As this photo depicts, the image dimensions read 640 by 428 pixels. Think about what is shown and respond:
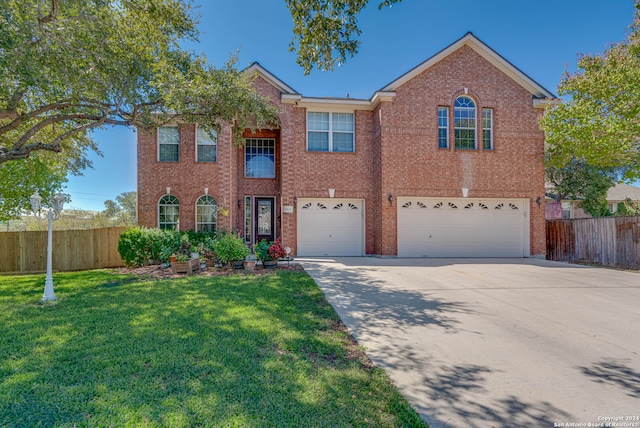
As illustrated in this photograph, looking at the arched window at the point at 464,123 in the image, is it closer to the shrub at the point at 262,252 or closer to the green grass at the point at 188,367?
the shrub at the point at 262,252

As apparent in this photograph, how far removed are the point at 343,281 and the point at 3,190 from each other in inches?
608

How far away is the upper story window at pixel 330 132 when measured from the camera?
1269cm

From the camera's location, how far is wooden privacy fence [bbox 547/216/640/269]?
1019 cm

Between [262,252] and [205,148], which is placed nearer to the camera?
[262,252]

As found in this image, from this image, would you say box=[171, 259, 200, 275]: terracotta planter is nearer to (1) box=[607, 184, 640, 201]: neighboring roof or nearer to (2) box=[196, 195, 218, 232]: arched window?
(2) box=[196, 195, 218, 232]: arched window

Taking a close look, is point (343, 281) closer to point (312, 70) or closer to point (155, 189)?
point (312, 70)

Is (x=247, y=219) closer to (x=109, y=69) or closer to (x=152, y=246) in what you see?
(x=152, y=246)

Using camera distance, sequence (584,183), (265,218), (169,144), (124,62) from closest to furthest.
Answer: (124,62), (169,144), (265,218), (584,183)

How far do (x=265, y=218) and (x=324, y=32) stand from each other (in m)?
9.13

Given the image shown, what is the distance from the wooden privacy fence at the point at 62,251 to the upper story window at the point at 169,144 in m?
3.50

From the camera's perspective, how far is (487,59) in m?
12.5

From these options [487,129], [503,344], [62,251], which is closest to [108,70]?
[62,251]

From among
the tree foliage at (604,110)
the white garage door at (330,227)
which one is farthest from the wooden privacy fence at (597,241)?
the white garage door at (330,227)

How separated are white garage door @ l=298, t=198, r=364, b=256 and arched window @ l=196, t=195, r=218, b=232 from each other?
140 inches
